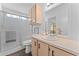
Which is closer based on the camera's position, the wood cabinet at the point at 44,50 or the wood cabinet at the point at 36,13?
the wood cabinet at the point at 44,50

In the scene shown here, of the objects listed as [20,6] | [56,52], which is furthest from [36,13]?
[56,52]

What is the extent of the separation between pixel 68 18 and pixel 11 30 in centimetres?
61

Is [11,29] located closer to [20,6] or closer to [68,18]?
[20,6]

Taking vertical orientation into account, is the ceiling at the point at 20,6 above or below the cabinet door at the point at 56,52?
above

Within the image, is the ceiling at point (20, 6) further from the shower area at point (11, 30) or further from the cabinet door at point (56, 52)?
the cabinet door at point (56, 52)

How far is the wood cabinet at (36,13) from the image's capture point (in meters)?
1.10

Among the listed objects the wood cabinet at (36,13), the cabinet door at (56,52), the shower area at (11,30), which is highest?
the wood cabinet at (36,13)

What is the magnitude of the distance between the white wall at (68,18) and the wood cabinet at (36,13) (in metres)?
0.16

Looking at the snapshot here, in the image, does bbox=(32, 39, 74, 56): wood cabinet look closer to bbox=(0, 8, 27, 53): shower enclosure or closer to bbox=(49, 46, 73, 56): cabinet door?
bbox=(49, 46, 73, 56): cabinet door

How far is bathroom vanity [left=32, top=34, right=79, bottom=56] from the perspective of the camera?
0.97 metres

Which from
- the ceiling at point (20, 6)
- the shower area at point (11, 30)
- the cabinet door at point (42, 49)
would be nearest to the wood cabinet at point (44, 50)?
the cabinet door at point (42, 49)

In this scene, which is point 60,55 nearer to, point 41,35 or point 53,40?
point 53,40

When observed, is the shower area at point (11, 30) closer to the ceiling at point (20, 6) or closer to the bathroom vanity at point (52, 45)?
the ceiling at point (20, 6)

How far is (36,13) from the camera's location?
112 centimetres
